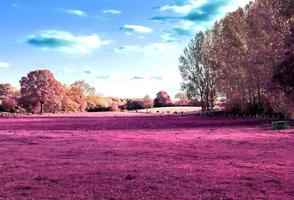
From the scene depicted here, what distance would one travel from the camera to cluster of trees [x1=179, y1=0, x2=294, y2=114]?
74.6ft

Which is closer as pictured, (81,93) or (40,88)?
(40,88)

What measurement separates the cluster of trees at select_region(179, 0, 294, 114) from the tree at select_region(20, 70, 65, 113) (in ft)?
93.4

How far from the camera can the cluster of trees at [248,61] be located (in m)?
22.8

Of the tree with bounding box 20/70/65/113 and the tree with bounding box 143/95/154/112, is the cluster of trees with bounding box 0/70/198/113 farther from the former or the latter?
the tree with bounding box 143/95/154/112

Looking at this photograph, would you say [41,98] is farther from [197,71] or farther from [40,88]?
[197,71]

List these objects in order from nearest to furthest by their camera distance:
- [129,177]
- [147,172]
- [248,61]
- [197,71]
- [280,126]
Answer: [129,177]
[147,172]
[280,126]
[248,61]
[197,71]

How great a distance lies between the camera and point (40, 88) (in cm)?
10294

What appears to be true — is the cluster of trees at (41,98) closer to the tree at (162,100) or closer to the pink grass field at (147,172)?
the tree at (162,100)

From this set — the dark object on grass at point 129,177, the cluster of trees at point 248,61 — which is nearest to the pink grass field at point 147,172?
the dark object on grass at point 129,177

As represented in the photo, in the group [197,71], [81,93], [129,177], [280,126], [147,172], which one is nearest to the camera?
[129,177]

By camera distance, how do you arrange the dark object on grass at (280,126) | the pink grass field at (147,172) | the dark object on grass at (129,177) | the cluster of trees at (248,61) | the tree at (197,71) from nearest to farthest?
1. the pink grass field at (147,172)
2. the dark object on grass at (129,177)
3. the cluster of trees at (248,61)
4. the dark object on grass at (280,126)
5. the tree at (197,71)

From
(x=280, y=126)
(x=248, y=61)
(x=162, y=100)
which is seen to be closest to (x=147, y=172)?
(x=280, y=126)

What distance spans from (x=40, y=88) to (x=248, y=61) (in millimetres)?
60456

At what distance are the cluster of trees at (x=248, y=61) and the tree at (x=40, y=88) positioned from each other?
93.4 ft
